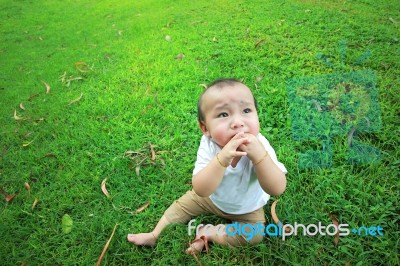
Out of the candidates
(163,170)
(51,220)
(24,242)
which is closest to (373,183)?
(163,170)

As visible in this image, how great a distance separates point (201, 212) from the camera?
2088 mm

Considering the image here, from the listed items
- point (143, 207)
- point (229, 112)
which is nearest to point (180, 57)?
point (143, 207)

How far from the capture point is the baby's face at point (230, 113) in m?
1.54

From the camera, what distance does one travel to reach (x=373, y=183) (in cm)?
209

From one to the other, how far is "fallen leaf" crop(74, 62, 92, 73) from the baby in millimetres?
3082

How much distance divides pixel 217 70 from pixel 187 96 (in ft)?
2.05

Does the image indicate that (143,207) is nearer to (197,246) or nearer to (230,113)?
(197,246)

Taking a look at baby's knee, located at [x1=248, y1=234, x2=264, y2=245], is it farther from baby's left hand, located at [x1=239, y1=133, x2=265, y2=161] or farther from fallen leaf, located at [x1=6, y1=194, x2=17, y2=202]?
fallen leaf, located at [x1=6, y1=194, x2=17, y2=202]

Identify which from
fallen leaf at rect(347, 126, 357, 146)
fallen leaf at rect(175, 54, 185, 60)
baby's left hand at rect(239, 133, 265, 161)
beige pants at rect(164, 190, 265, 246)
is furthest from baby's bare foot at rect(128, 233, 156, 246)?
fallen leaf at rect(175, 54, 185, 60)

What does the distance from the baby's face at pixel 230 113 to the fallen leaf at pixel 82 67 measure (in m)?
3.29

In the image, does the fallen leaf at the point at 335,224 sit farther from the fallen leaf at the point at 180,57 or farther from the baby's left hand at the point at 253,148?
the fallen leaf at the point at 180,57

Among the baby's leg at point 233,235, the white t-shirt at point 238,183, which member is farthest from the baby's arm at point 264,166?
the baby's leg at point 233,235

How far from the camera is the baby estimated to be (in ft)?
4.96

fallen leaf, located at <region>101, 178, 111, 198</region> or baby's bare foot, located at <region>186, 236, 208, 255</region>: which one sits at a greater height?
baby's bare foot, located at <region>186, 236, 208, 255</region>
